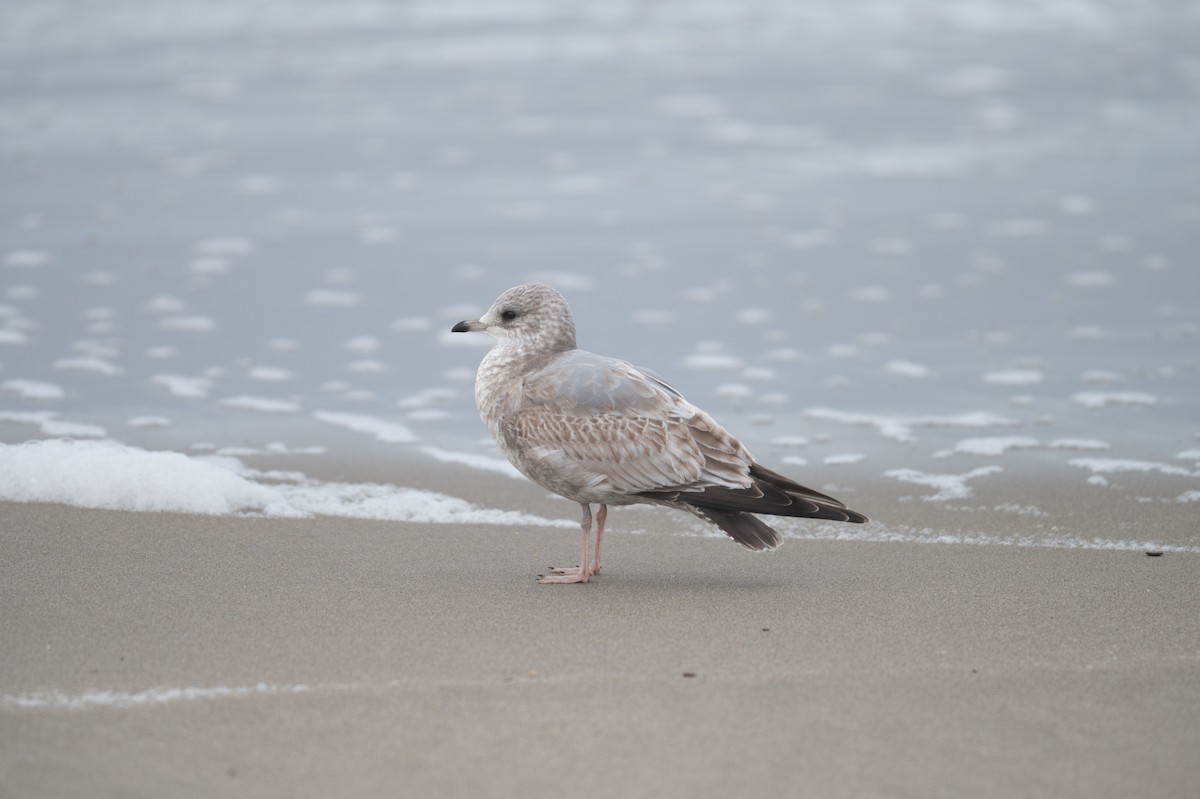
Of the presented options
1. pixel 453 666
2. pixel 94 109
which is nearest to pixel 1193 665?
pixel 453 666

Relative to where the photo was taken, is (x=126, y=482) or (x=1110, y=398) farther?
(x=1110, y=398)

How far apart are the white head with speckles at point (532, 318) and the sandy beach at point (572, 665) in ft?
2.84

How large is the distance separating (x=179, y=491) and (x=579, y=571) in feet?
6.35

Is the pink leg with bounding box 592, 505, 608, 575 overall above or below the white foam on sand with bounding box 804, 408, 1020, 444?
below

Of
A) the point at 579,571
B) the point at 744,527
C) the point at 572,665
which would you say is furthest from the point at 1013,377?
the point at 572,665

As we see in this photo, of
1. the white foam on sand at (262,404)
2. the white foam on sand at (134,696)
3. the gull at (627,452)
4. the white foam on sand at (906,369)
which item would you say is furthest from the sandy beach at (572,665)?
the white foam on sand at (906,369)

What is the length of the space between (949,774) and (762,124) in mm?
12093

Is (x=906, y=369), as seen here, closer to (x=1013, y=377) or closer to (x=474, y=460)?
(x=1013, y=377)

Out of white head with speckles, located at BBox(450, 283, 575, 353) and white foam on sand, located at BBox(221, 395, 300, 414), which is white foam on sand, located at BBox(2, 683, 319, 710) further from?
white foam on sand, located at BBox(221, 395, 300, 414)

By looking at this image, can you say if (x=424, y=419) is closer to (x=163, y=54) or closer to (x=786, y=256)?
(x=786, y=256)

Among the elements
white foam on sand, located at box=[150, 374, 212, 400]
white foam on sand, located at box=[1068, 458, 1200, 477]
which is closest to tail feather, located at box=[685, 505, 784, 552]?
white foam on sand, located at box=[1068, 458, 1200, 477]

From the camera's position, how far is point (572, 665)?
172 inches

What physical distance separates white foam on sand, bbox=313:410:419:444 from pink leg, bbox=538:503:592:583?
6.92ft

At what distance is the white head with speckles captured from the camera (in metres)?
5.77
